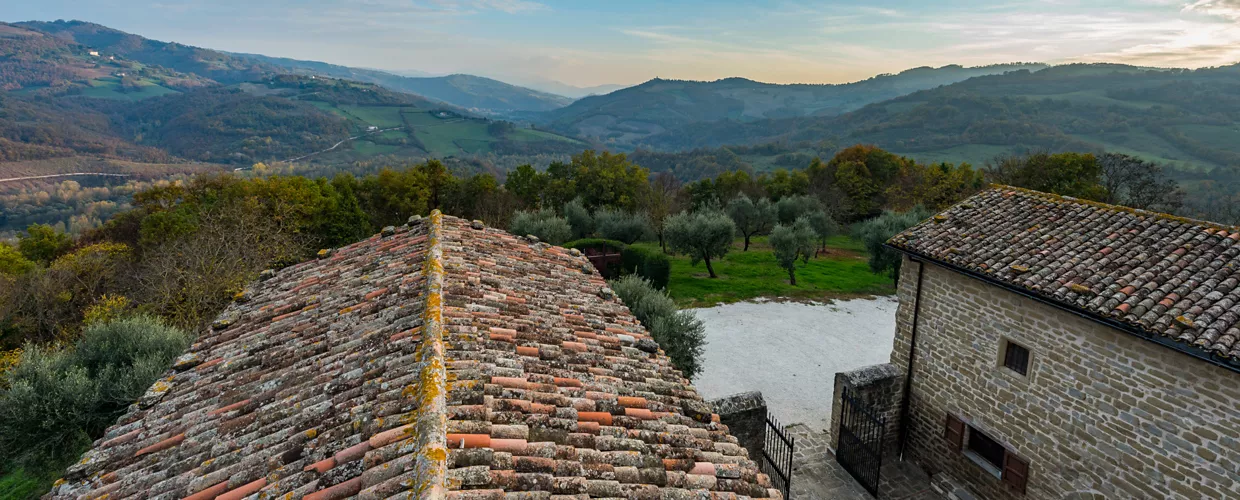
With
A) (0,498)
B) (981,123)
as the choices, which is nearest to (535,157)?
(981,123)

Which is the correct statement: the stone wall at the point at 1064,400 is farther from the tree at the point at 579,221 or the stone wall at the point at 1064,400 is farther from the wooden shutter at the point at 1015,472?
the tree at the point at 579,221

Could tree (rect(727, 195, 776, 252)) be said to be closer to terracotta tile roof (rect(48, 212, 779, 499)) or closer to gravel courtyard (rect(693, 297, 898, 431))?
gravel courtyard (rect(693, 297, 898, 431))

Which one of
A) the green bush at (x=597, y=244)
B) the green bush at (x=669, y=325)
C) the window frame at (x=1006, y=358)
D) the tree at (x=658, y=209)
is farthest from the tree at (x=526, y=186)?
the window frame at (x=1006, y=358)

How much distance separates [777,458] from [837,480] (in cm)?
149

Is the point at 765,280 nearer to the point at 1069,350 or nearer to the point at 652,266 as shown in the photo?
the point at 652,266

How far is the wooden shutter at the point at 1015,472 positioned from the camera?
9.59 m

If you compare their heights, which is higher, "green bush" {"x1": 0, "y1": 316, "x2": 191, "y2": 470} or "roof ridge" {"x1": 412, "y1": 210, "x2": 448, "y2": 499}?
"roof ridge" {"x1": 412, "y1": 210, "x2": 448, "y2": 499}

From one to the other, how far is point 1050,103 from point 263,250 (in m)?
182

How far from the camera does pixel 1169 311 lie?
289 inches

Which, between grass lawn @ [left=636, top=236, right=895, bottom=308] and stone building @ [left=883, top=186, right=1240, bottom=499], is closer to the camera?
stone building @ [left=883, top=186, right=1240, bottom=499]

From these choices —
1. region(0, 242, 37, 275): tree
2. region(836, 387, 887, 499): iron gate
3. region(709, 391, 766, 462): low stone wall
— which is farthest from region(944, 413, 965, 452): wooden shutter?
region(0, 242, 37, 275): tree

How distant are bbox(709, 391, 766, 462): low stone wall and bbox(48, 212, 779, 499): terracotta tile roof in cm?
381

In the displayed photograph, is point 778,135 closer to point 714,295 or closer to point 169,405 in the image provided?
point 714,295

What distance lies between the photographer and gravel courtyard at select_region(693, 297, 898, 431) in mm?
15656
